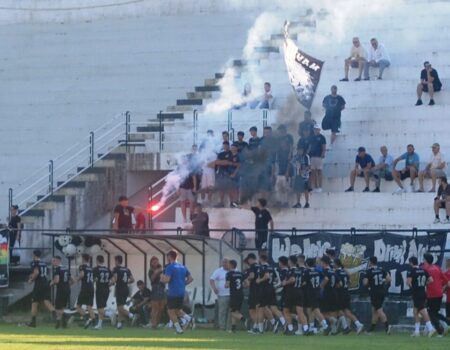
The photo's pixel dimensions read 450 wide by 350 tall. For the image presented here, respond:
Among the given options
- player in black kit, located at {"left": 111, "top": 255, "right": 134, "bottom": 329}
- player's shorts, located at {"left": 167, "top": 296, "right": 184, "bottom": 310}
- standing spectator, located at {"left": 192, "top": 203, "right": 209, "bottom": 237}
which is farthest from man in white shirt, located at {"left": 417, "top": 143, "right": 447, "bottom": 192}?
player in black kit, located at {"left": 111, "top": 255, "right": 134, "bottom": 329}

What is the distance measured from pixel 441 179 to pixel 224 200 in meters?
5.05

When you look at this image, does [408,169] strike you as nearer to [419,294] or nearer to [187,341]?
[419,294]

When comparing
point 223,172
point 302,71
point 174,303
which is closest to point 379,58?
point 302,71

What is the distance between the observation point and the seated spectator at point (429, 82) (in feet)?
120

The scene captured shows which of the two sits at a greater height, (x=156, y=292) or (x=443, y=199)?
(x=443, y=199)

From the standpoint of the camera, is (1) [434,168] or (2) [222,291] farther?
(1) [434,168]

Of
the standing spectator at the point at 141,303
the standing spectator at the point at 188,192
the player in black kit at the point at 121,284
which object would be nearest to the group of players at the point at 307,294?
the player in black kit at the point at 121,284

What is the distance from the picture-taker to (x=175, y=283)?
30.8 metres

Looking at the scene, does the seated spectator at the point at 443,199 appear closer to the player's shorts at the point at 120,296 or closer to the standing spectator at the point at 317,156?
the standing spectator at the point at 317,156

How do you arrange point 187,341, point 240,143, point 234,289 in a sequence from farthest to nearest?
point 240,143 < point 234,289 < point 187,341

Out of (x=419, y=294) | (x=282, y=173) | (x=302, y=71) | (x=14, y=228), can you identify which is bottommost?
(x=419, y=294)

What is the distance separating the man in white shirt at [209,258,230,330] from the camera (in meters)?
31.7

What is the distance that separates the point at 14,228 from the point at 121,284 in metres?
4.57

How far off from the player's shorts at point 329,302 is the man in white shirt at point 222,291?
196 centimetres
